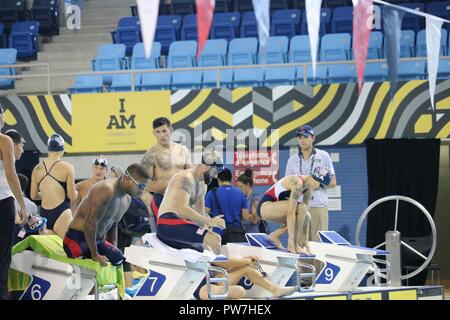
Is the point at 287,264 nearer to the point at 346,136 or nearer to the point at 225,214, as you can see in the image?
the point at 225,214

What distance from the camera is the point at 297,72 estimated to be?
15.5 meters

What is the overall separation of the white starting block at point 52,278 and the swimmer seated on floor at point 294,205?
255 cm

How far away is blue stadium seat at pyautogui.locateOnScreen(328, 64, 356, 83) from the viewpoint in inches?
586

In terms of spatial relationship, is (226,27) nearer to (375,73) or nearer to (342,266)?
(375,73)

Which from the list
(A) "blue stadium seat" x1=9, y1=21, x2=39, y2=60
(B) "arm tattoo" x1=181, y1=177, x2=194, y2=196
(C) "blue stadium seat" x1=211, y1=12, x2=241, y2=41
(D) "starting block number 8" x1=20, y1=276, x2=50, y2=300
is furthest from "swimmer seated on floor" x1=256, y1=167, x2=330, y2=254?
(A) "blue stadium seat" x1=9, y1=21, x2=39, y2=60

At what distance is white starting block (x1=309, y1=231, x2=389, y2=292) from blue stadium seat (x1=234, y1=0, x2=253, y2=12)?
9618mm

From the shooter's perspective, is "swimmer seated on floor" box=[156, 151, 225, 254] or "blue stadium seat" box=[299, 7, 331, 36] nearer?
"swimmer seated on floor" box=[156, 151, 225, 254]

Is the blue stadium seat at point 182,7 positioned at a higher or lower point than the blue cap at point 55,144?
higher

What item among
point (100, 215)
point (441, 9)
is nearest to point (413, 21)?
point (441, 9)

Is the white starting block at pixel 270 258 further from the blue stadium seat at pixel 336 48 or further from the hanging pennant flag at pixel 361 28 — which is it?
the blue stadium seat at pixel 336 48

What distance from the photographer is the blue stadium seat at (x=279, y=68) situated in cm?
1530

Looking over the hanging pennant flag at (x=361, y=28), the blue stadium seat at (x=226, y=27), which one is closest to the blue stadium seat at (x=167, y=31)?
the blue stadium seat at (x=226, y=27)

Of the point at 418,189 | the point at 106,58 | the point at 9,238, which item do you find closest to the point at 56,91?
the point at 106,58

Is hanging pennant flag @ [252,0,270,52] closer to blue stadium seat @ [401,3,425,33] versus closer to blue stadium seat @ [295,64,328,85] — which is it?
blue stadium seat @ [295,64,328,85]
